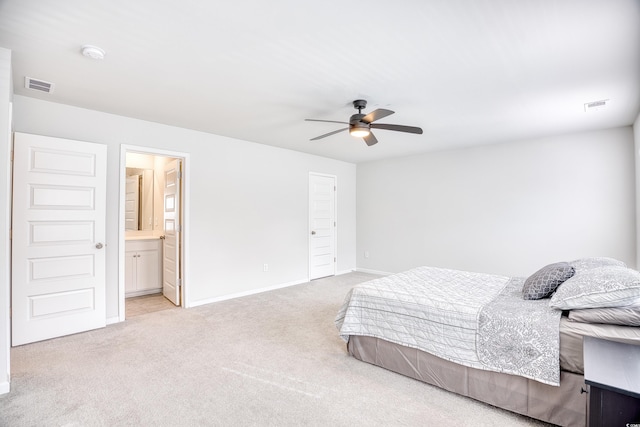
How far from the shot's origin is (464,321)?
7.22 ft

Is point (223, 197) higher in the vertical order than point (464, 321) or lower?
higher

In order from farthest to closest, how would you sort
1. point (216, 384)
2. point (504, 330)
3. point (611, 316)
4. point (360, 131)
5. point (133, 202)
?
point (133, 202) → point (360, 131) → point (216, 384) → point (504, 330) → point (611, 316)

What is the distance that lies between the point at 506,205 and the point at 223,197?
448 cm

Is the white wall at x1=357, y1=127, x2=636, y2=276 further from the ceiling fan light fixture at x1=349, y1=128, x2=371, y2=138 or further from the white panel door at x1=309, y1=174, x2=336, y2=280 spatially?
the ceiling fan light fixture at x1=349, y1=128, x2=371, y2=138

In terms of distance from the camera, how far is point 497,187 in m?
5.02

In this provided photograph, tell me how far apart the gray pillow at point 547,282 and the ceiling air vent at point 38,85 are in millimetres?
4549

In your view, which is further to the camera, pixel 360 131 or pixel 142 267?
pixel 142 267

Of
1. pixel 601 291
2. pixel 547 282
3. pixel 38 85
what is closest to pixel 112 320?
pixel 38 85

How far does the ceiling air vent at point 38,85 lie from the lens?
273 centimetres

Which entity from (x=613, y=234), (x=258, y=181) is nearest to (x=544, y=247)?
(x=613, y=234)

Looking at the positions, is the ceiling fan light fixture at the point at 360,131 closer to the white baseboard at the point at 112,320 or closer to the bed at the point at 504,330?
the bed at the point at 504,330

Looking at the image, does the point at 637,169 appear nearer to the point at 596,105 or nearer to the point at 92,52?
the point at 596,105

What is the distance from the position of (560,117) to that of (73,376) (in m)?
5.62

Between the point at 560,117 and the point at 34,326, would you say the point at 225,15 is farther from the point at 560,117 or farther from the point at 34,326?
the point at 560,117
